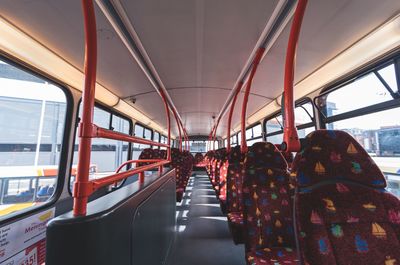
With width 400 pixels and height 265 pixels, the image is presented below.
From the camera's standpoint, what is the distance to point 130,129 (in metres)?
4.41

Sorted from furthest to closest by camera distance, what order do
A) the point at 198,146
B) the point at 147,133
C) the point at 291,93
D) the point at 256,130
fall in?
the point at 198,146 < the point at 147,133 < the point at 256,130 < the point at 291,93

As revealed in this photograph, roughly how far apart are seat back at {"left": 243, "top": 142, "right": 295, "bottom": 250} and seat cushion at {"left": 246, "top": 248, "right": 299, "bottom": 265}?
0.21ft

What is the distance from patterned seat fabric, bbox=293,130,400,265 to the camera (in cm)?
79

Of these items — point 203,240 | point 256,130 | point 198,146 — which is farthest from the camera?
point 198,146

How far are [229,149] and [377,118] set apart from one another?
5.46ft

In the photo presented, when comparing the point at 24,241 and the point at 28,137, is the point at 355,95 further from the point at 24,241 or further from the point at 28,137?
the point at 24,241

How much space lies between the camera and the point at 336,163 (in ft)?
2.94

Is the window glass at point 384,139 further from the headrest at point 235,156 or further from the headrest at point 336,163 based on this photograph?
the headrest at point 235,156

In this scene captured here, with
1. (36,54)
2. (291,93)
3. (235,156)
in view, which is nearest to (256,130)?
(235,156)

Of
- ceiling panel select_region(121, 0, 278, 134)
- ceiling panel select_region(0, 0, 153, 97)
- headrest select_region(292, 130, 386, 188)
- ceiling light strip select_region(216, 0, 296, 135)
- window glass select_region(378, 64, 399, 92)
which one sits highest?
ceiling panel select_region(121, 0, 278, 134)

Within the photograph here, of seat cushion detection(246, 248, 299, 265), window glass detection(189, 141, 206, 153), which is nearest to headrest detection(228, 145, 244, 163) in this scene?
seat cushion detection(246, 248, 299, 265)

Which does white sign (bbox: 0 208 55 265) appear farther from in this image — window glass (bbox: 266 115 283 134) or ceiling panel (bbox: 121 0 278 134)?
window glass (bbox: 266 115 283 134)

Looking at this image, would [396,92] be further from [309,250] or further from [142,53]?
[142,53]

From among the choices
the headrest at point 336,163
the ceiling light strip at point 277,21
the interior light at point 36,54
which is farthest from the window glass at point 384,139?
the interior light at point 36,54
